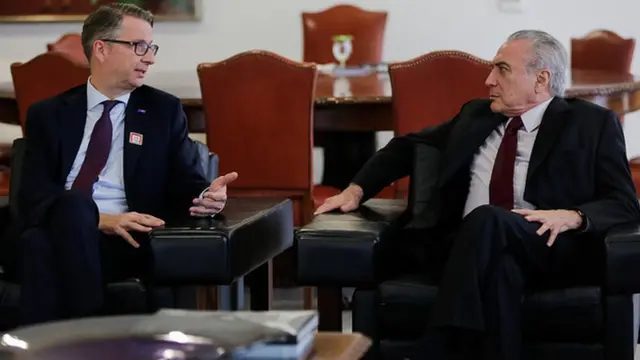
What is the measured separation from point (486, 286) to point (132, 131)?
115cm

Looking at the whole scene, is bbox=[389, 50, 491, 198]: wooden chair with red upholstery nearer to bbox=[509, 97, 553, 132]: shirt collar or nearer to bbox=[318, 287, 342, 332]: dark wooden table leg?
bbox=[509, 97, 553, 132]: shirt collar

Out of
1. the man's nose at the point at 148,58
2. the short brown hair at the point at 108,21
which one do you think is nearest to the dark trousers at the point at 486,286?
the man's nose at the point at 148,58

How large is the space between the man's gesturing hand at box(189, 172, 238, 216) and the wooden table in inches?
34.1

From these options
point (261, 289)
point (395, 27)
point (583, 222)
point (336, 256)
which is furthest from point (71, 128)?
point (395, 27)

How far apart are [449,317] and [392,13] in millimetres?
4288

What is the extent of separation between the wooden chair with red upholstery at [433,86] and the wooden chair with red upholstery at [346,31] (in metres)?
1.88

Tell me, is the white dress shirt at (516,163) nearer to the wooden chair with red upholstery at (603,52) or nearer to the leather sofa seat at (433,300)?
the leather sofa seat at (433,300)

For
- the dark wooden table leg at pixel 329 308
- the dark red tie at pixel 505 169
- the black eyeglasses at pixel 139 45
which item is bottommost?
the dark wooden table leg at pixel 329 308

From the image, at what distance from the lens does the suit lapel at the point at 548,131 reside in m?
3.16

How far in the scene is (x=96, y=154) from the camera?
3.32 m

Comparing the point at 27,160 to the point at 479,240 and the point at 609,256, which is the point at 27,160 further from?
the point at 609,256

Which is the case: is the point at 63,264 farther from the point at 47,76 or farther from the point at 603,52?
the point at 603,52

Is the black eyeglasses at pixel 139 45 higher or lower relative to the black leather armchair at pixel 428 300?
higher

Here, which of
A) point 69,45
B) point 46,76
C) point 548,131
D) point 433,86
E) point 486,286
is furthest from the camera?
point 69,45
